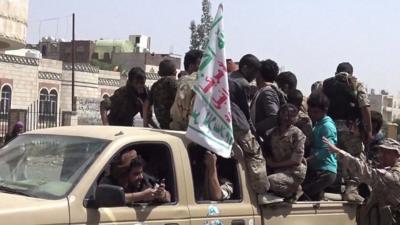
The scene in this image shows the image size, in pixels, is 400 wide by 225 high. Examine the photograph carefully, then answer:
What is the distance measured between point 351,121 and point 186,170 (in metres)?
2.95

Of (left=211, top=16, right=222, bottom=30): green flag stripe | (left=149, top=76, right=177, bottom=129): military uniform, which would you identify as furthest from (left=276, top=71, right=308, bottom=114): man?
(left=211, top=16, right=222, bottom=30): green flag stripe

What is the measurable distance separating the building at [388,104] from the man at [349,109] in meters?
104

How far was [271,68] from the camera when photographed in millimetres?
6941

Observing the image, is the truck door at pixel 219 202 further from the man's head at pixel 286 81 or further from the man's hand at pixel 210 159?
the man's head at pixel 286 81

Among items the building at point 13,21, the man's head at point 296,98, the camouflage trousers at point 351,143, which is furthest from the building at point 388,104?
the man's head at point 296,98

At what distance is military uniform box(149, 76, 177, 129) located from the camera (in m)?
6.83

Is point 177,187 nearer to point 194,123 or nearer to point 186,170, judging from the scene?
point 186,170

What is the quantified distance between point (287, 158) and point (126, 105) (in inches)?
86.9

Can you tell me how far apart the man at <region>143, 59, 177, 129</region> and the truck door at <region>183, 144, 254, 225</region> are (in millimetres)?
1355

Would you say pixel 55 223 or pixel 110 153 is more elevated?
pixel 110 153

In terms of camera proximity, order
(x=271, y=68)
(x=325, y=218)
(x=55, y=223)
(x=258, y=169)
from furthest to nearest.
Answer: (x=271, y=68), (x=325, y=218), (x=258, y=169), (x=55, y=223)

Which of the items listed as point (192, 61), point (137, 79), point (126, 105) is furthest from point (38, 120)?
point (192, 61)

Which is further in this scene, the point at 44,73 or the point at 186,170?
the point at 44,73

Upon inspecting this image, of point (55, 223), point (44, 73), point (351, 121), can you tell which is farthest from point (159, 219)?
point (44, 73)
